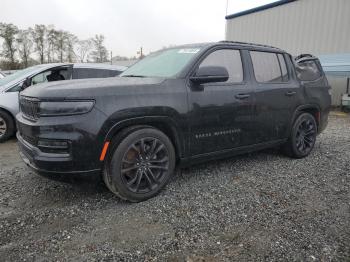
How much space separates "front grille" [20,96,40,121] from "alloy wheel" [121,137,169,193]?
3.15ft

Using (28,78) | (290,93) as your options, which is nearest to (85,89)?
(290,93)

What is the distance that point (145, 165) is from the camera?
11.2 ft

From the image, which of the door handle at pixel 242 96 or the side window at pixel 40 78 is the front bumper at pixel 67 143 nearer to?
the door handle at pixel 242 96

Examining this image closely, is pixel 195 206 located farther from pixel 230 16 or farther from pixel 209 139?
pixel 230 16

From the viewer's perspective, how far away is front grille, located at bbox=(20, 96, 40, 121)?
3.07 metres

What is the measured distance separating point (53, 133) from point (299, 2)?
14528 mm

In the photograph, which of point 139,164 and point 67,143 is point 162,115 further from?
point 67,143

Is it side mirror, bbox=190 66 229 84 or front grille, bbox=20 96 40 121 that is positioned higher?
side mirror, bbox=190 66 229 84

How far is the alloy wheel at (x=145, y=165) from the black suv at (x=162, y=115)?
0.04ft

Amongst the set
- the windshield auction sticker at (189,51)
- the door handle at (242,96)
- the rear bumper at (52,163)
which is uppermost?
the windshield auction sticker at (189,51)

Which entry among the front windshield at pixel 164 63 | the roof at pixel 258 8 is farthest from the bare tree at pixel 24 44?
the front windshield at pixel 164 63

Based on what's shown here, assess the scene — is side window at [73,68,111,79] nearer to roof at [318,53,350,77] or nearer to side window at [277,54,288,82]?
side window at [277,54,288,82]

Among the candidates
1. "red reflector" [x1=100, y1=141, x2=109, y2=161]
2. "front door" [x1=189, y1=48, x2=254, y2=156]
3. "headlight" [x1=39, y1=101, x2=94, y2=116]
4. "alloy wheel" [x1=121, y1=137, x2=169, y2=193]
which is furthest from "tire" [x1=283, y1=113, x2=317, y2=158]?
"headlight" [x1=39, y1=101, x2=94, y2=116]

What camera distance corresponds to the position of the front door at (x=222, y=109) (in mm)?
3707
